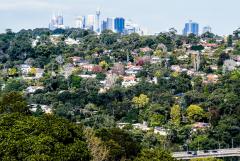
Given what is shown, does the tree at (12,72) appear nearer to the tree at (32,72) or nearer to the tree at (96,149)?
the tree at (32,72)

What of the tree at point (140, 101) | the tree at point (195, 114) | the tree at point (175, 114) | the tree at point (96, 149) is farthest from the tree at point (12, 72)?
the tree at point (96, 149)

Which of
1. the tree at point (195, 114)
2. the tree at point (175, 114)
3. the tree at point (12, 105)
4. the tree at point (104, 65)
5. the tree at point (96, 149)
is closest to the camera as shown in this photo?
the tree at point (96, 149)

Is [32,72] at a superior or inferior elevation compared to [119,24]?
inferior

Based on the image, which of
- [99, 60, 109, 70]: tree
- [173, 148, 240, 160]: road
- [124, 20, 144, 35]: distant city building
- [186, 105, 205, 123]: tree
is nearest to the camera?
[173, 148, 240, 160]: road

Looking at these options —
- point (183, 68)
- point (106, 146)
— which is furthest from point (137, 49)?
point (106, 146)

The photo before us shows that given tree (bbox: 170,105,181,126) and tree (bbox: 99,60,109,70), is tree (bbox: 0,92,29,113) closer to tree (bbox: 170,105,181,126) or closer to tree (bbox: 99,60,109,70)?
tree (bbox: 170,105,181,126)

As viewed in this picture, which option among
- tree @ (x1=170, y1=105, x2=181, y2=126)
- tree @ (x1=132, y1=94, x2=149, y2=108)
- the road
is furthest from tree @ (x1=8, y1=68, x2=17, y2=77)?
the road

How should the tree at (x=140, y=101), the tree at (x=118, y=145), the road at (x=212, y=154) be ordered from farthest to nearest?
the tree at (x=140, y=101), the road at (x=212, y=154), the tree at (x=118, y=145)

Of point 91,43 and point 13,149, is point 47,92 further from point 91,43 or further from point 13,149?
point 13,149

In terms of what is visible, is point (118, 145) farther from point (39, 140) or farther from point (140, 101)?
point (140, 101)

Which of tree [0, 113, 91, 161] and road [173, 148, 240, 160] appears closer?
tree [0, 113, 91, 161]

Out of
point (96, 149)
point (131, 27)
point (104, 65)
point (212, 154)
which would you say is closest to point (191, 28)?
point (131, 27)
